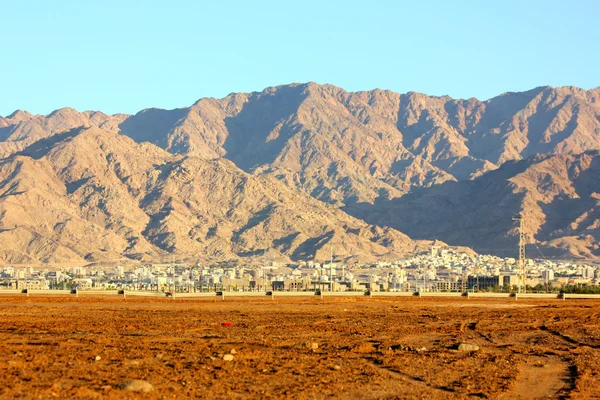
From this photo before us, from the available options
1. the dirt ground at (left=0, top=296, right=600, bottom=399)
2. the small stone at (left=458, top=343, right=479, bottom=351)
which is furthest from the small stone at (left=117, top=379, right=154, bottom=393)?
the small stone at (left=458, top=343, right=479, bottom=351)

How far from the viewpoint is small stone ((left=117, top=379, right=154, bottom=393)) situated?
71.5ft

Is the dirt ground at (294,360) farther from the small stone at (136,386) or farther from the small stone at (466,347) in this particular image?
the small stone at (466,347)

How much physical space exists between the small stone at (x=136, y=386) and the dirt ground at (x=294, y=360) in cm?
15

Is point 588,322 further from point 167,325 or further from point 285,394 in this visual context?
point 285,394

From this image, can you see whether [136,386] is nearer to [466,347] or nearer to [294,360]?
[294,360]

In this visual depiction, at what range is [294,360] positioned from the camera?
2755cm

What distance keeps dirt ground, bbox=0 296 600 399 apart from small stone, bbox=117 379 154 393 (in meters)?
0.15

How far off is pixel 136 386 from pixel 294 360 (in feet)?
21.2

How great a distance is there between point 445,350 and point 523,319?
2093 centimetres

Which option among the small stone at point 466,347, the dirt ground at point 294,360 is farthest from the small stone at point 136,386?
the small stone at point 466,347

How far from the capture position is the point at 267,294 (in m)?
92.3

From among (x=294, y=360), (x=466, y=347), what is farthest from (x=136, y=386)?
(x=466, y=347)

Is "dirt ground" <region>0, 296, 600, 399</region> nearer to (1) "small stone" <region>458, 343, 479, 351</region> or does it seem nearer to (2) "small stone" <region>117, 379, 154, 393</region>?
(2) "small stone" <region>117, 379, 154, 393</region>

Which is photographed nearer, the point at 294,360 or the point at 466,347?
the point at 294,360
